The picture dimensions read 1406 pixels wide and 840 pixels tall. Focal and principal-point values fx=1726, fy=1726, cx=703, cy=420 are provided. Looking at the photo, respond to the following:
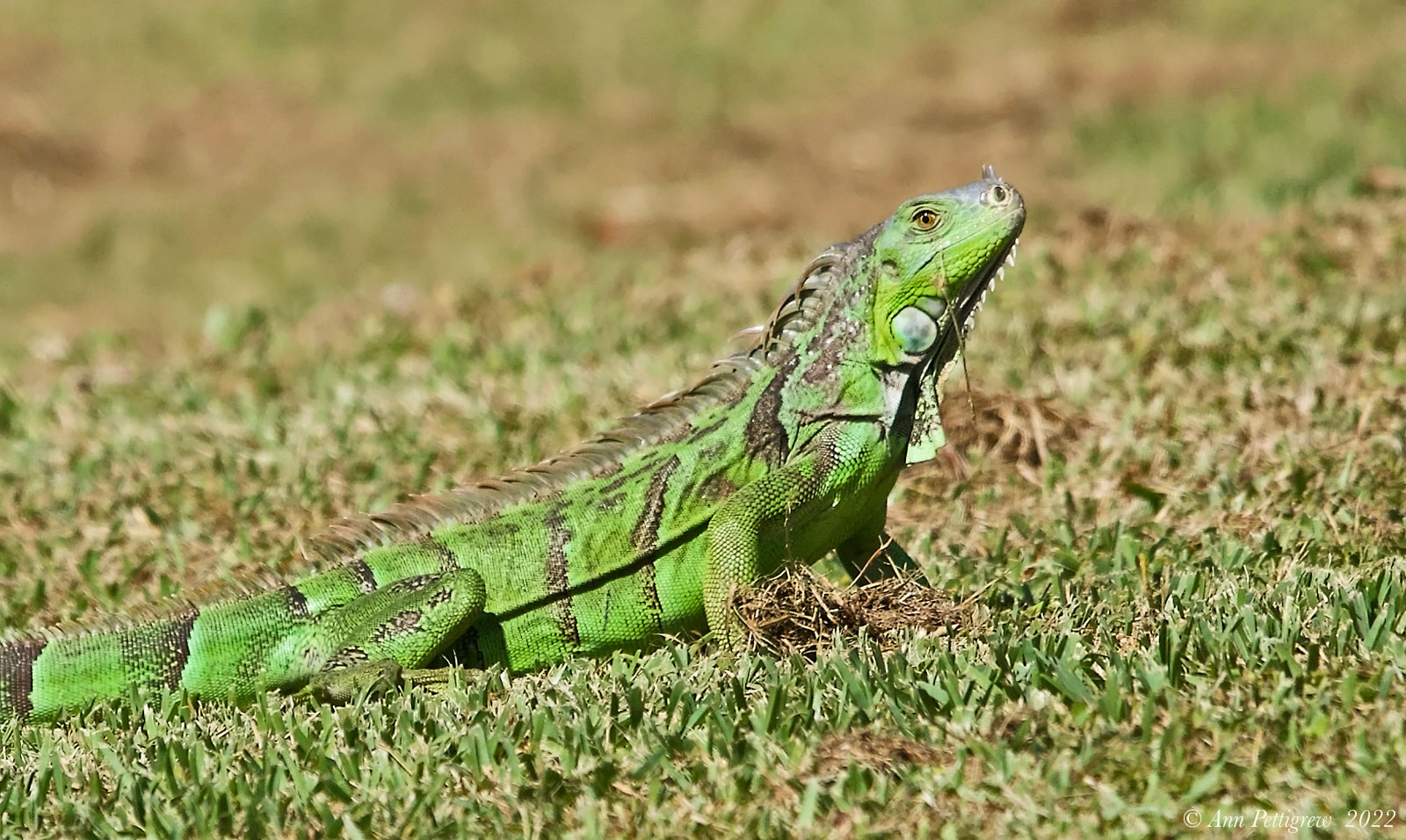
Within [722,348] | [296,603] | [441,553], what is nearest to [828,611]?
[441,553]

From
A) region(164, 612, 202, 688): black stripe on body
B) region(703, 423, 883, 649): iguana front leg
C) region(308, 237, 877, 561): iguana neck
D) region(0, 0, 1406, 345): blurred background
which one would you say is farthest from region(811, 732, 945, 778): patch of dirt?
region(0, 0, 1406, 345): blurred background

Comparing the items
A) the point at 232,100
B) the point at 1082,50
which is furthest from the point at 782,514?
the point at 232,100

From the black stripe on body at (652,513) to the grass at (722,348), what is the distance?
12.3 inches

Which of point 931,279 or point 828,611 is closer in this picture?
point 828,611

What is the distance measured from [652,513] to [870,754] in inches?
51.4

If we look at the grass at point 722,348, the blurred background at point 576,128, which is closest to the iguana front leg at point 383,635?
the grass at point 722,348

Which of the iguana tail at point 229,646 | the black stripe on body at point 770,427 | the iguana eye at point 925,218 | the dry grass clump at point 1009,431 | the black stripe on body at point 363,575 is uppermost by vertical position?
the iguana eye at point 925,218

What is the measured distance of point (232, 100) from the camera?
1973cm

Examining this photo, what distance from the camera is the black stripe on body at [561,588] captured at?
4914mm

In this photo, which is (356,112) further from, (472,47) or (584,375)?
(584,375)

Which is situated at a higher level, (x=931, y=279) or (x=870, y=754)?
(x=931, y=279)

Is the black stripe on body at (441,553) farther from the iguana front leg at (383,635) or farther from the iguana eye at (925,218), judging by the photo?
the iguana eye at (925,218)

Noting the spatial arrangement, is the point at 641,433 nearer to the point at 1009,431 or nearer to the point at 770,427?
the point at 770,427

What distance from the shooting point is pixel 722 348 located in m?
8.55
